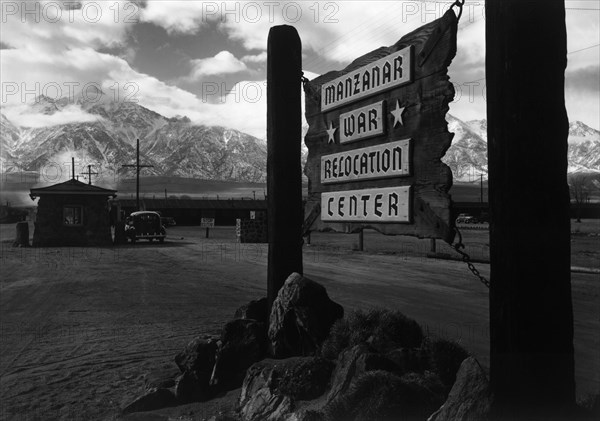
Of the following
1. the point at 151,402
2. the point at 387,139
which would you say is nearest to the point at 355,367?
the point at 387,139

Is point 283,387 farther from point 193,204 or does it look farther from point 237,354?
point 193,204

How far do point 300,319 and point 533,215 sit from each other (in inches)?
89.5

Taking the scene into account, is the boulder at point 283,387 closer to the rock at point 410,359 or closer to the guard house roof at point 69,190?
the rock at point 410,359

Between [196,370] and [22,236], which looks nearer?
[196,370]

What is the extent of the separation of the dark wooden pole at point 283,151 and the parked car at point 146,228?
1056 inches

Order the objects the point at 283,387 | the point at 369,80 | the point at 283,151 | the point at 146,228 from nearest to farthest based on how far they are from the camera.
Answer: the point at 283,387, the point at 369,80, the point at 283,151, the point at 146,228

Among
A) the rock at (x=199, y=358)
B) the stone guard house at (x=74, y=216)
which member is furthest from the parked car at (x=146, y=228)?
the rock at (x=199, y=358)

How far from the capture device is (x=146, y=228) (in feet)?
101

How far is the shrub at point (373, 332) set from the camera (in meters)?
3.72

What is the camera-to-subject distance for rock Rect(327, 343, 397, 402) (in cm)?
308

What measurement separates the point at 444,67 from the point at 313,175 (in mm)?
1833

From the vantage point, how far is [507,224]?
230cm

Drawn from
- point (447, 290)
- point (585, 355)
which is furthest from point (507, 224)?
point (447, 290)

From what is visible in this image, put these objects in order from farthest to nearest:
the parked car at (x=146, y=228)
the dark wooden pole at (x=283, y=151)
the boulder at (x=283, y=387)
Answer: the parked car at (x=146, y=228) < the dark wooden pole at (x=283, y=151) < the boulder at (x=283, y=387)
